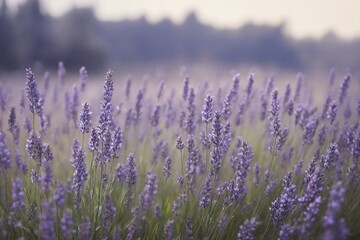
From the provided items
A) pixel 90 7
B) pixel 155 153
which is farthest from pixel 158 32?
pixel 155 153

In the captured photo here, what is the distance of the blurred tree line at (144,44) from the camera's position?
930 inches

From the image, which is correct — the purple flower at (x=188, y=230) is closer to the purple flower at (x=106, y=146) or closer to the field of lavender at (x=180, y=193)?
the field of lavender at (x=180, y=193)

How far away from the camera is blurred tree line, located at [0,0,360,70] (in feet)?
77.5

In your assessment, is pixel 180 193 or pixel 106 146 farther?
pixel 180 193

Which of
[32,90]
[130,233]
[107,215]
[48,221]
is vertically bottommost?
[130,233]

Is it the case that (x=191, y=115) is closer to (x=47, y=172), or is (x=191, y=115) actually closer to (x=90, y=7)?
(x=47, y=172)

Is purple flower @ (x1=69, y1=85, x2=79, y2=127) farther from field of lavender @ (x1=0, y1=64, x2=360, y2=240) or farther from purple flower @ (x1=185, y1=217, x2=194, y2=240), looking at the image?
purple flower @ (x1=185, y1=217, x2=194, y2=240)

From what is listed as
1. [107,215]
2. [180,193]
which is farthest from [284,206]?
[107,215]

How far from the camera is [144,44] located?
3744 cm

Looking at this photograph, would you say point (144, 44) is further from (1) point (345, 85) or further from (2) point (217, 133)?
(2) point (217, 133)

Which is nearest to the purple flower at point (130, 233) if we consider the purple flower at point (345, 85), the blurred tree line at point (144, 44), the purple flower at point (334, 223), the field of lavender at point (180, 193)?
the field of lavender at point (180, 193)

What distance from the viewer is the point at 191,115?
335cm

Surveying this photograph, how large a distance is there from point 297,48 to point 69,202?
33798 millimetres

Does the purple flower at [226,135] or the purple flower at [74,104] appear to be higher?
the purple flower at [226,135]
